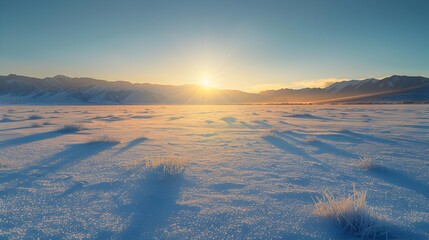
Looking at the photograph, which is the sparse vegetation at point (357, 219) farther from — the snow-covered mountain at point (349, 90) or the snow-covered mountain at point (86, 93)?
the snow-covered mountain at point (349, 90)

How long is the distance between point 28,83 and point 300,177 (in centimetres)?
13490

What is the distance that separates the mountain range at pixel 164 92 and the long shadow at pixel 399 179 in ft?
250

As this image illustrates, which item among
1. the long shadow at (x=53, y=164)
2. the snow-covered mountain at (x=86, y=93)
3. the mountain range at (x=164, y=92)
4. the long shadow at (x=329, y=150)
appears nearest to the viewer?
the long shadow at (x=53, y=164)

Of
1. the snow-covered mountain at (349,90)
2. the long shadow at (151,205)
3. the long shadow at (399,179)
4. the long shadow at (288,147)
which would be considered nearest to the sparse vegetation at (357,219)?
the long shadow at (399,179)

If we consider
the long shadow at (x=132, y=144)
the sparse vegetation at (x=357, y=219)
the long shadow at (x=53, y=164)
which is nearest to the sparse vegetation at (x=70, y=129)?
the long shadow at (x=53, y=164)

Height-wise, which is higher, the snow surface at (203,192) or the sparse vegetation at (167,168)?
the sparse vegetation at (167,168)

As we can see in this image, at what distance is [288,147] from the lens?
6859 mm

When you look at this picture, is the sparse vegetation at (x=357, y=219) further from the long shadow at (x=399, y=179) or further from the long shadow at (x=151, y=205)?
the long shadow at (x=151, y=205)

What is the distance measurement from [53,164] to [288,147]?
18.8 ft

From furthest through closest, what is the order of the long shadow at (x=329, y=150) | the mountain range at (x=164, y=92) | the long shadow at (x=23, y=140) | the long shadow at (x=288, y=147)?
the mountain range at (x=164, y=92)
the long shadow at (x=23, y=140)
the long shadow at (x=329, y=150)
the long shadow at (x=288, y=147)

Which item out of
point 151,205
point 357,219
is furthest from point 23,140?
point 357,219

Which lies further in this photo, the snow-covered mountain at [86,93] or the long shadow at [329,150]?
the snow-covered mountain at [86,93]

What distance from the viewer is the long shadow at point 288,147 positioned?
5.64 metres

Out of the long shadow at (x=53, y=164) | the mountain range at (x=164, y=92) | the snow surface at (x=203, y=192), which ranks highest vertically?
the mountain range at (x=164, y=92)
